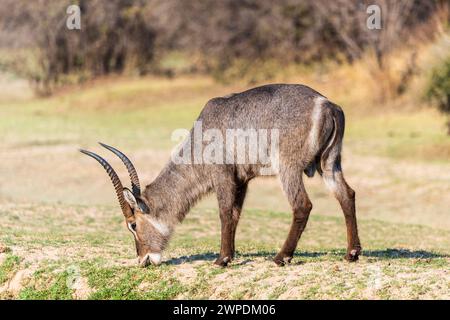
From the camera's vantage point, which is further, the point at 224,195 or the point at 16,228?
the point at 16,228

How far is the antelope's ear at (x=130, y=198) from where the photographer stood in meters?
7.52

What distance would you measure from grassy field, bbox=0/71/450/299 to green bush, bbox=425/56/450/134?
899 mm

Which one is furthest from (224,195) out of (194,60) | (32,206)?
(194,60)

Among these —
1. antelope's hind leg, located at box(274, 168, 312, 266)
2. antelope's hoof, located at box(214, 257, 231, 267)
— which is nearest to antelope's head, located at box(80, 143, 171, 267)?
antelope's hoof, located at box(214, 257, 231, 267)

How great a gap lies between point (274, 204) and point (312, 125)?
744cm

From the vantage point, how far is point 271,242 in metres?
10.9

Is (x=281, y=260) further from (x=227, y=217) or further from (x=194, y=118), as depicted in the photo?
(x=194, y=118)

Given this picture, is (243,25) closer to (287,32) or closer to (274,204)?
(287,32)

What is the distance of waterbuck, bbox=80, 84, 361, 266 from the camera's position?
7.51 metres

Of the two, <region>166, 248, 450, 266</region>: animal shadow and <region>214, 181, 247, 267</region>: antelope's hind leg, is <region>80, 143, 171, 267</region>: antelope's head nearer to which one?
<region>166, 248, 450, 266</region>: animal shadow

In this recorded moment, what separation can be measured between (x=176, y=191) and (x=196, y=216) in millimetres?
4881

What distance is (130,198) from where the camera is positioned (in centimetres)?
759

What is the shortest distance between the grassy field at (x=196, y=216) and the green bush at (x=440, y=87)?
2.95 feet

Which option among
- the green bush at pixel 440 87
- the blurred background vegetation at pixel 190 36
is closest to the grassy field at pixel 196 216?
the green bush at pixel 440 87
